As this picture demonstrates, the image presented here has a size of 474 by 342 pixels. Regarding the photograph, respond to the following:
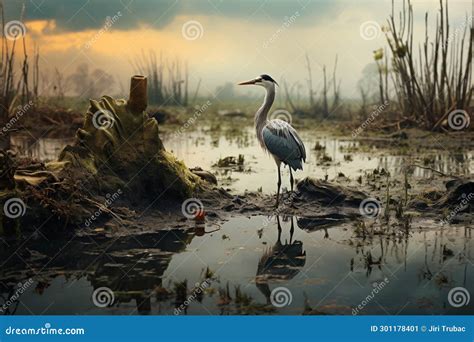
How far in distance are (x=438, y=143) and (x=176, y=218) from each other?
10257mm

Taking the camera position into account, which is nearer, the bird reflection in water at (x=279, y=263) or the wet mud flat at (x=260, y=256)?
the wet mud flat at (x=260, y=256)

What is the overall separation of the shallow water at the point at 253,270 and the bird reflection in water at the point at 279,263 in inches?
0.4

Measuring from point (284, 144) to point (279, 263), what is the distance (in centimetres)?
298

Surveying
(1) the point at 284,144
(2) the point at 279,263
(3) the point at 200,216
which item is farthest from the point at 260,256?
(1) the point at 284,144

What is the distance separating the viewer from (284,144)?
9.18 metres

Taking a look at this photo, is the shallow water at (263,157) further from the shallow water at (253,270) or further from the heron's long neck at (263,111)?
the shallow water at (253,270)

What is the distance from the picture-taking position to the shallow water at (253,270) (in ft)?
17.7

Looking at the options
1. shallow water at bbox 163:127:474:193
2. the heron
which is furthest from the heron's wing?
shallow water at bbox 163:127:474:193

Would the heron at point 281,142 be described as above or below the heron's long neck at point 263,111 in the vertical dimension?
below

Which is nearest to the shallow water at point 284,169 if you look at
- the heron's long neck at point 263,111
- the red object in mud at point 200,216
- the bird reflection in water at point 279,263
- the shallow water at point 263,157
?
the shallow water at point 263,157

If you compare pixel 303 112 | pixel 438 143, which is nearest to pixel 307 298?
pixel 438 143

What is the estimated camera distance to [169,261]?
655 centimetres

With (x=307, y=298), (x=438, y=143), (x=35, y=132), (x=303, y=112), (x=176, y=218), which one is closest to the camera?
(x=307, y=298)

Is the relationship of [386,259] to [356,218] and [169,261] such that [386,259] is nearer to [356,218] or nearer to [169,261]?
[356,218]
